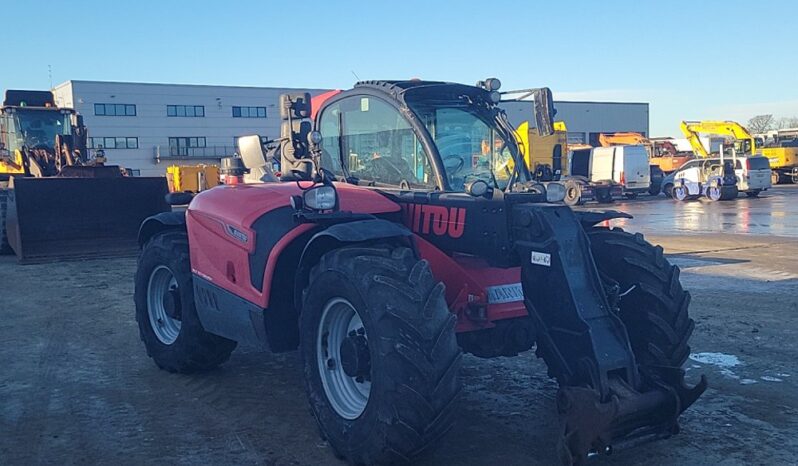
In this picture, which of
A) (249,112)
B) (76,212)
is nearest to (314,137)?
(76,212)

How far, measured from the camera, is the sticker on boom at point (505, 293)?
15.2ft

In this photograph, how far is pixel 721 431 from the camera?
468 centimetres

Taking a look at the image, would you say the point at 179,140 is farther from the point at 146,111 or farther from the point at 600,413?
the point at 600,413

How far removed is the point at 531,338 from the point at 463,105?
1.68m

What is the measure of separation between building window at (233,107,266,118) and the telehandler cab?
182 ft

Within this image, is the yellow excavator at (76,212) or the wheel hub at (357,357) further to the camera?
the yellow excavator at (76,212)

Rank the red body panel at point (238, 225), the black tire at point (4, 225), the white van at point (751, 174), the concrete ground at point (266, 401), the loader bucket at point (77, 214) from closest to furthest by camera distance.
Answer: the concrete ground at point (266, 401) < the red body panel at point (238, 225) < the loader bucket at point (77, 214) < the black tire at point (4, 225) < the white van at point (751, 174)

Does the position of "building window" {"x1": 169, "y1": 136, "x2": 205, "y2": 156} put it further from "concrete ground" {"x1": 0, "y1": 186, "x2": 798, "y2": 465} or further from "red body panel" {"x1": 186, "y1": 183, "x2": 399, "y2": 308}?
"red body panel" {"x1": 186, "y1": 183, "x2": 399, "y2": 308}

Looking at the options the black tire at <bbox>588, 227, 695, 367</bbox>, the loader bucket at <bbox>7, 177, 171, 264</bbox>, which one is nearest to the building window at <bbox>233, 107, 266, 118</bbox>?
the loader bucket at <bbox>7, 177, 171, 264</bbox>

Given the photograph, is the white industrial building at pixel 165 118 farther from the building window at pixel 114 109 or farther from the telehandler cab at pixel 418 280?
the telehandler cab at pixel 418 280

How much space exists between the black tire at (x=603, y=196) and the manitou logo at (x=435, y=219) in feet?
88.1

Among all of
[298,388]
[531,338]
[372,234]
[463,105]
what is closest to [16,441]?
[298,388]

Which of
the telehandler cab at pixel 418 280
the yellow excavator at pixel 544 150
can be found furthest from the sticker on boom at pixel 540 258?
the yellow excavator at pixel 544 150

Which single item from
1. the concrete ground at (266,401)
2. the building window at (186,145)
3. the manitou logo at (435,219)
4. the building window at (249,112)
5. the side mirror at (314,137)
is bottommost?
the concrete ground at (266,401)
